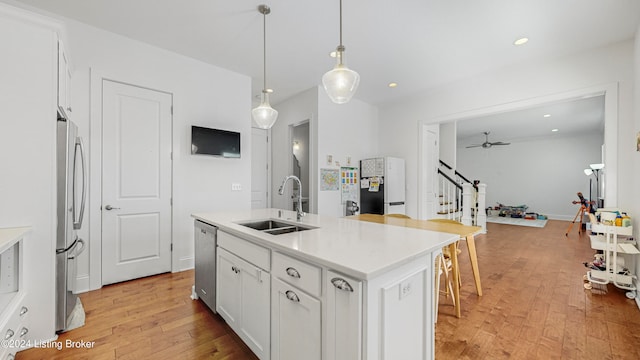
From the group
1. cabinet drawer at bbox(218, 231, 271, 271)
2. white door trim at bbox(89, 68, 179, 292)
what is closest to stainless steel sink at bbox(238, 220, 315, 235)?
cabinet drawer at bbox(218, 231, 271, 271)

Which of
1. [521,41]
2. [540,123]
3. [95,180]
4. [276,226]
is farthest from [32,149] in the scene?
[540,123]

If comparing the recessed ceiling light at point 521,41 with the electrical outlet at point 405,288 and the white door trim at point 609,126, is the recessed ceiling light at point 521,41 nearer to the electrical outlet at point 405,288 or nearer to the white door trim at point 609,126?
the white door trim at point 609,126

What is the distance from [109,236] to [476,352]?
3.59m

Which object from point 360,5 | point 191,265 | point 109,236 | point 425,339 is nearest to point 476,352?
point 425,339

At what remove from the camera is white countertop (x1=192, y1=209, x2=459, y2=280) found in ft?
3.38

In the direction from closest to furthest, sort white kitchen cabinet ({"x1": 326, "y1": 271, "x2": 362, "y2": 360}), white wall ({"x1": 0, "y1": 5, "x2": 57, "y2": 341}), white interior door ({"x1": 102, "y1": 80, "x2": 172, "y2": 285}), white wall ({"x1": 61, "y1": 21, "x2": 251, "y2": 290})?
white kitchen cabinet ({"x1": 326, "y1": 271, "x2": 362, "y2": 360})
white wall ({"x1": 0, "y1": 5, "x2": 57, "y2": 341})
white wall ({"x1": 61, "y1": 21, "x2": 251, "y2": 290})
white interior door ({"x1": 102, "y1": 80, "x2": 172, "y2": 285})

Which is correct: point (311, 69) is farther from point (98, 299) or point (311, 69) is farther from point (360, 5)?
point (98, 299)

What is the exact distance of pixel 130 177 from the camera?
294 centimetres

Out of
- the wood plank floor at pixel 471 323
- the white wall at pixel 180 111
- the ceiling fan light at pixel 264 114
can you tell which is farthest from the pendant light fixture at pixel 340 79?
the white wall at pixel 180 111

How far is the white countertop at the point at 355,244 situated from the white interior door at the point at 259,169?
3.12 meters

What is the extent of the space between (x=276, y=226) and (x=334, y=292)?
1.21 meters

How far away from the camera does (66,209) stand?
1.88 metres

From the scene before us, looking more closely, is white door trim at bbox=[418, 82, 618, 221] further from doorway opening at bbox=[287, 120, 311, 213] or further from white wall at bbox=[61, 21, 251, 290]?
white wall at bbox=[61, 21, 251, 290]

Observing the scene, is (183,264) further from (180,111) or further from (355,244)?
(355,244)
